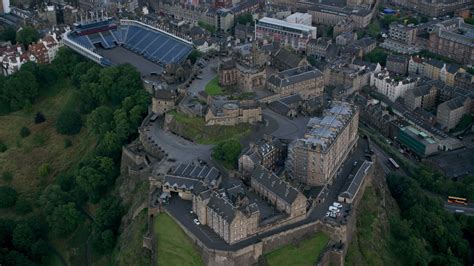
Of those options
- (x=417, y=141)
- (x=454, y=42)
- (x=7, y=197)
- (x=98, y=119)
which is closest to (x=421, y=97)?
(x=417, y=141)

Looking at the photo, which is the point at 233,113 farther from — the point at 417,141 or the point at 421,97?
the point at 421,97

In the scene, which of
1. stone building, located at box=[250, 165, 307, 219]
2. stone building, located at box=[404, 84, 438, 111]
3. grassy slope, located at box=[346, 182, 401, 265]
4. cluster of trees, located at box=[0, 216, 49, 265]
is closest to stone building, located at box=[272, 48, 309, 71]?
stone building, located at box=[404, 84, 438, 111]

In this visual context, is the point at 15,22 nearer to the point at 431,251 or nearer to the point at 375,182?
the point at 375,182

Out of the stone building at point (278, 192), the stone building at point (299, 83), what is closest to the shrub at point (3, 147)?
the stone building at point (299, 83)

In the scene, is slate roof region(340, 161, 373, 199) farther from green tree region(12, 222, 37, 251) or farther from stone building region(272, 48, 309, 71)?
green tree region(12, 222, 37, 251)

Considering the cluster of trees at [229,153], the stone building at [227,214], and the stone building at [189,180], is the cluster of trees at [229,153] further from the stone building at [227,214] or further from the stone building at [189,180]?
the stone building at [227,214]

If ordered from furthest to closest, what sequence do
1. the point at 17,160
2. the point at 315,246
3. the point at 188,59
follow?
the point at 188,59
the point at 17,160
the point at 315,246

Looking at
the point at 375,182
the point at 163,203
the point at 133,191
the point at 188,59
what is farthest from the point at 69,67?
the point at 375,182
